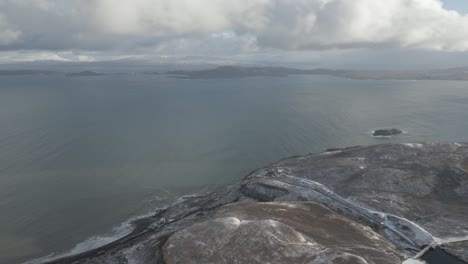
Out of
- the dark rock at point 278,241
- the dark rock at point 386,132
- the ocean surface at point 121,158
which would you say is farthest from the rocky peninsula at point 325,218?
the dark rock at point 386,132

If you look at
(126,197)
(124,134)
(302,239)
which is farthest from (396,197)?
(124,134)

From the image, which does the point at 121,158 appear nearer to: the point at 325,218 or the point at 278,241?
the point at 325,218

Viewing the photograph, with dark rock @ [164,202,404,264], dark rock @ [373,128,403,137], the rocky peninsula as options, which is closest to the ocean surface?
dark rock @ [373,128,403,137]

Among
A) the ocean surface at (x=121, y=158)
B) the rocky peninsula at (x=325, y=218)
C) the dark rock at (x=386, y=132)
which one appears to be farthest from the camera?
the dark rock at (x=386, y=132)

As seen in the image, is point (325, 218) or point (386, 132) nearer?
point (325, 218)

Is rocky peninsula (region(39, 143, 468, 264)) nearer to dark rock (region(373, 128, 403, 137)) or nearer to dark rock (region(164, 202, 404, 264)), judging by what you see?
dark rock (region(164, 202, 404, 264))

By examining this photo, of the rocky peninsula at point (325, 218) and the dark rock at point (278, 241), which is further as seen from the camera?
the rocky peninsula at point (325, 218)

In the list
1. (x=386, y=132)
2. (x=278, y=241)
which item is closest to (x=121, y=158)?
(x=278, y=241)

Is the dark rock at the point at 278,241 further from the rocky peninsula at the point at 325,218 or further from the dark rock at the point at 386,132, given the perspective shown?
the dark rock at the point at 386,132

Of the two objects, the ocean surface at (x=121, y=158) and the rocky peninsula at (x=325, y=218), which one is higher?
the rocky peninsula at (x=325, y=218)
